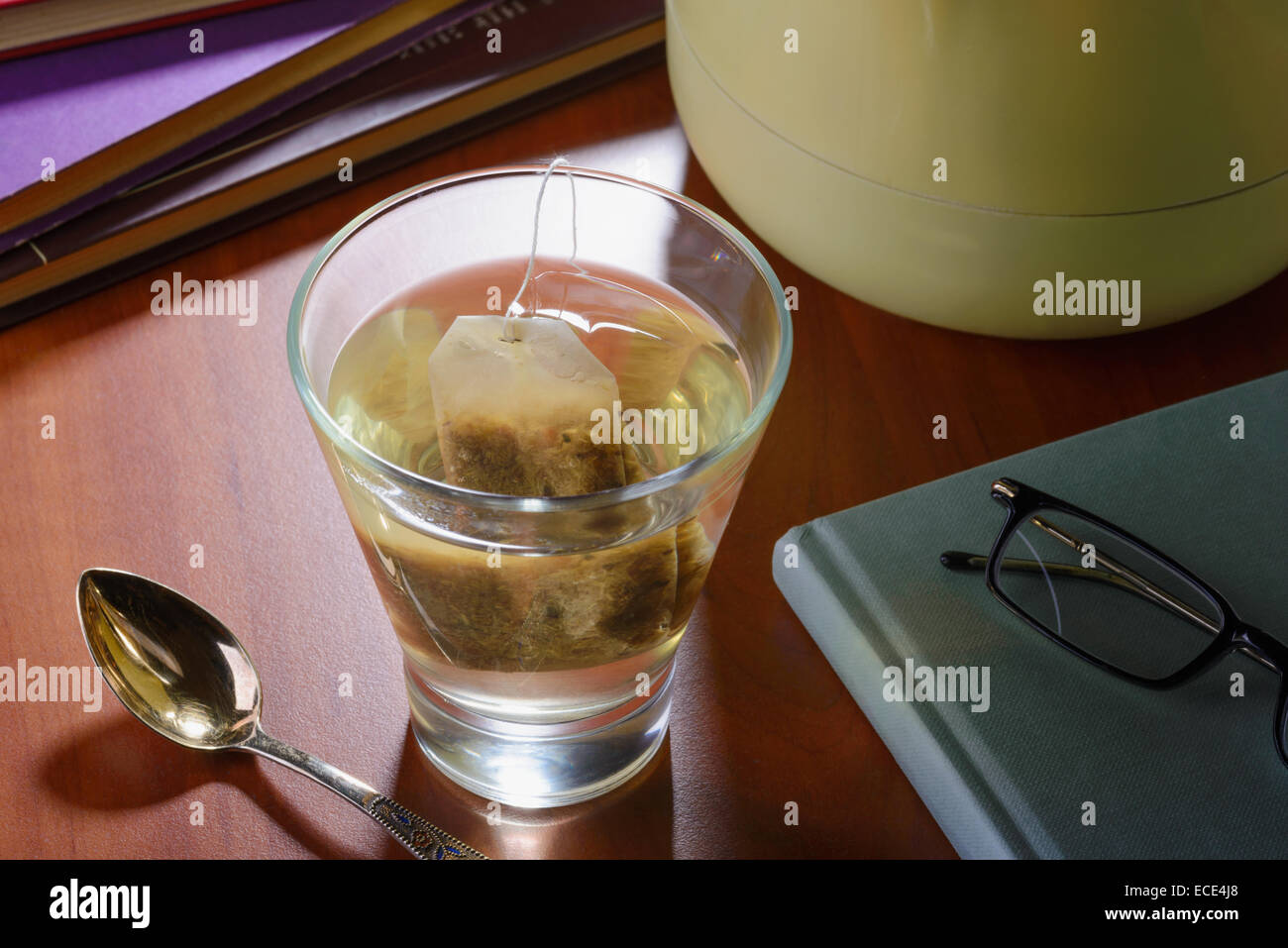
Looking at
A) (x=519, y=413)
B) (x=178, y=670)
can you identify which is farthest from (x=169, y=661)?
(x=519, y=413)

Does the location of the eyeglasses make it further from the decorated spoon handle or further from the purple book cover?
the purple book cover

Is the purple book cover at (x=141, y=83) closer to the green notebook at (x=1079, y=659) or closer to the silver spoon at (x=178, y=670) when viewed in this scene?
the silver spoon at (x=178, y=670)

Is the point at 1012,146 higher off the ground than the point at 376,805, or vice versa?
the point at 1012,146

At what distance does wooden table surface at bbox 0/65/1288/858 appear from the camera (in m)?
0.44

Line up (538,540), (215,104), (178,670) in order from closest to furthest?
(538,540) < (178,670) < (215,104)

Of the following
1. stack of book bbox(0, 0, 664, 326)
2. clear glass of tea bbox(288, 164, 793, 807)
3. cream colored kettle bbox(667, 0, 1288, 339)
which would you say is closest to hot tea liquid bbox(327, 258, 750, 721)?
clear glass of tea bbox(288, 164, 793, 807)

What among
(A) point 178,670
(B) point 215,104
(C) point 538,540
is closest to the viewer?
(C) point 538,540

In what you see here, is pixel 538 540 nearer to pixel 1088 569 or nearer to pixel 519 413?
pixel 519 413

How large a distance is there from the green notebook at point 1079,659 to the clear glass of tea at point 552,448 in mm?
90

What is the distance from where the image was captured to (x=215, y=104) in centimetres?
63

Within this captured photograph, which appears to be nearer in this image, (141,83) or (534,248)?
(534,248)

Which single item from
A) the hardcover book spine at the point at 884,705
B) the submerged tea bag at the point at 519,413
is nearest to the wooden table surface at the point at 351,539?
the hardcover book spine at the point at 884,705

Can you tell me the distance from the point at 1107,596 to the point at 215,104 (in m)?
0.49
